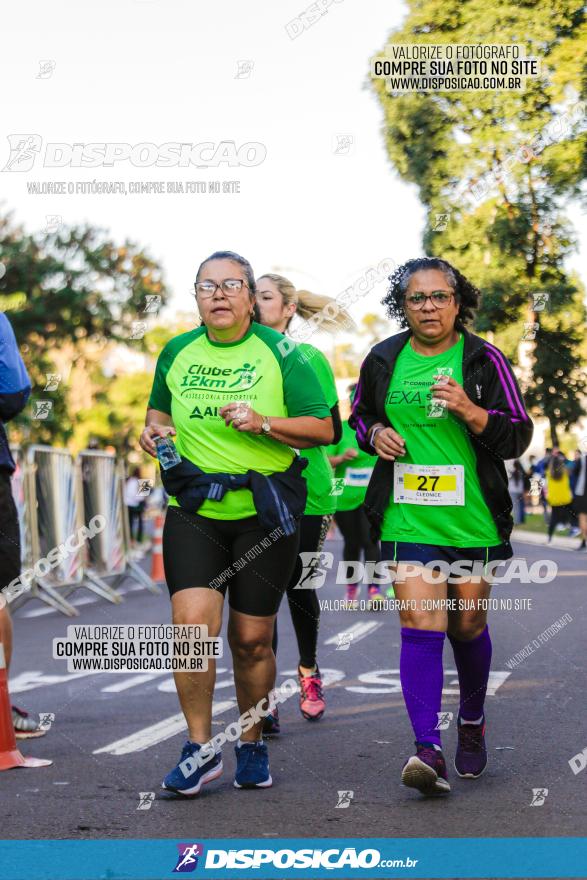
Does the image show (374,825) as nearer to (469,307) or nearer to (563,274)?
(469,307)

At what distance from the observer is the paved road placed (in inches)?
177

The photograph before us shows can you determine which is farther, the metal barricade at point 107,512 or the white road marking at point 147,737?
the metal barricade at point 107,512

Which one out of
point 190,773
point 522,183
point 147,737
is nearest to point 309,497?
point 147,737

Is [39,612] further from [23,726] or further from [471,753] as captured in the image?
[471,753]

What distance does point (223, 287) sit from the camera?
5180 mm

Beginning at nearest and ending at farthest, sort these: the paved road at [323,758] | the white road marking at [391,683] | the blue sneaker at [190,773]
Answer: the paved road at [323,758]
the blue sneaker at [190,773]
the white road marking at [391,683]

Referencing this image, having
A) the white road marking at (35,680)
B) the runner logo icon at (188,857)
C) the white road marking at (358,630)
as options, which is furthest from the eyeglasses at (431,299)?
the white road marking at (358,630)

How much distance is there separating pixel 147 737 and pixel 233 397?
6.39 feet

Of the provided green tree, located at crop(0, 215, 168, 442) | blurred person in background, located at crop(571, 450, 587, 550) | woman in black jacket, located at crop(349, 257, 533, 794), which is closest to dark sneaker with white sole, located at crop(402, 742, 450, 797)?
woman in black jacket, located at crop(349, 257, 533, 794)

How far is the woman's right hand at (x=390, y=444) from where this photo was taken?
5156 mm

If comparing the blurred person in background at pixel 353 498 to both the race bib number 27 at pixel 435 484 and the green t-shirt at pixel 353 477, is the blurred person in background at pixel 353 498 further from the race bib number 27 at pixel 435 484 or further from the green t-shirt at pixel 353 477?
the race bib number 27 at pixel 435 484

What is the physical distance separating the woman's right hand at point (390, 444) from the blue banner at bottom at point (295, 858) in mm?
1493

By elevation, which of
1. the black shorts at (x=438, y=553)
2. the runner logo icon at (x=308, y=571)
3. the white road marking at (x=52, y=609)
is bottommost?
the white road marking at (x=52, y=609)

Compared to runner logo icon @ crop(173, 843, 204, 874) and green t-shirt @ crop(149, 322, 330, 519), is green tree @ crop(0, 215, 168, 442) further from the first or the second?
runner logo icon @ crop(173, 843, 204, 874)
